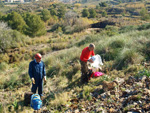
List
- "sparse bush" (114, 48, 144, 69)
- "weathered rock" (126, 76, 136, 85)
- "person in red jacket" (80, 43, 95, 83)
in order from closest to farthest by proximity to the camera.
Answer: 1. "weathered rock" (126, 76, 136, 85)
2. "person in red jacket" (80, 43, 95, 83)
3. "sparse bush" (114, 48, 144, 69)

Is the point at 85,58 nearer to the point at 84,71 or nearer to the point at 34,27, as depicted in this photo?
the point at 84,71

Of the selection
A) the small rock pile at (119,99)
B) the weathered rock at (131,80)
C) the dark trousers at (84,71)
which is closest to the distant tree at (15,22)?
the dark trousers at (84,71)

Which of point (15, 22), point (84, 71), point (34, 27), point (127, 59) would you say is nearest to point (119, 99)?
point (84, 71)

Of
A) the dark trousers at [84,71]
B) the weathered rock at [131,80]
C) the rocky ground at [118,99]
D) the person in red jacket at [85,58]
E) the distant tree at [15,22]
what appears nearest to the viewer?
the rocky ground at [118,99]

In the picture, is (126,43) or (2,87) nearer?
(2,87)

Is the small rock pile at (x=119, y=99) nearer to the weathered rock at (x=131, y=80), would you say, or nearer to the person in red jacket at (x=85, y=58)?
the weathered rock at (x=131, y=80)

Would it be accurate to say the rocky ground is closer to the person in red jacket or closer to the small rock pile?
the small rock pile

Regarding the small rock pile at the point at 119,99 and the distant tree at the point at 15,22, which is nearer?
the small rock pile at the point at 119,99

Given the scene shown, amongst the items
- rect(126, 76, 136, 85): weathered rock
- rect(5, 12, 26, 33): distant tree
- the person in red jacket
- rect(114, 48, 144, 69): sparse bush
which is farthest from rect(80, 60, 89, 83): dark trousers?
rect(5, 12, 26, 33): distant tree

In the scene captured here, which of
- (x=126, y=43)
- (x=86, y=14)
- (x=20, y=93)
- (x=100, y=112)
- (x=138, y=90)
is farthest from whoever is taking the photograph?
(x=86, y=14)

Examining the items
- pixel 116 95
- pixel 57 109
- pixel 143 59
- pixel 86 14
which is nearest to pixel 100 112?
pixel 116 95

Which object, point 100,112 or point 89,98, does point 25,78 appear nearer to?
point 89,98

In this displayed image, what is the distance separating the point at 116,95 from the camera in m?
3.46

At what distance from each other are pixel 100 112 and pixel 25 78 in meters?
4.77
